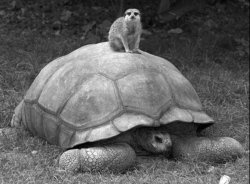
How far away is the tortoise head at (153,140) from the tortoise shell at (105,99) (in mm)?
173

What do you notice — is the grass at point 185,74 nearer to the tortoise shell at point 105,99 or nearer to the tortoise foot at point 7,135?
the tortoise foot at point 7,135

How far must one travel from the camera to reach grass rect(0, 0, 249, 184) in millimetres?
4781

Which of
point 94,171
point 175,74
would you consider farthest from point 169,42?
point 94,171

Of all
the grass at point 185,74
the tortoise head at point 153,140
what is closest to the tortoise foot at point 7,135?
the grass at point 185,74

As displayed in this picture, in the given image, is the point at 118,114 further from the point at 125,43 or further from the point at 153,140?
the point at 125,43

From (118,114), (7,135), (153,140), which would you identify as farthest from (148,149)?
(7,135)

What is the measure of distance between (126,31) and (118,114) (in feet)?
3.62

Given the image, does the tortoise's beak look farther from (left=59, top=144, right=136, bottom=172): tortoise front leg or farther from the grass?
(left=59, top=144, right=136, bottom=172): tortoise front leg

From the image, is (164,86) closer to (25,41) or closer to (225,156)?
(225,156)

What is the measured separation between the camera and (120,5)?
9.41 meters

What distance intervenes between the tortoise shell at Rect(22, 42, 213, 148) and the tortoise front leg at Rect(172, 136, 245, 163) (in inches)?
8.5

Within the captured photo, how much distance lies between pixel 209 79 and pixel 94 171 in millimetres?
3362

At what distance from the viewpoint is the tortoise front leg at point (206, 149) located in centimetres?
521

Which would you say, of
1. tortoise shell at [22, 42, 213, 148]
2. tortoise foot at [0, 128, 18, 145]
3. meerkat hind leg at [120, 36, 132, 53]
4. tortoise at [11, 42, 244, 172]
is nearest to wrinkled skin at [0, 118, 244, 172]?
tortoise at [11, 42, 244, 172]
